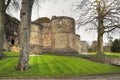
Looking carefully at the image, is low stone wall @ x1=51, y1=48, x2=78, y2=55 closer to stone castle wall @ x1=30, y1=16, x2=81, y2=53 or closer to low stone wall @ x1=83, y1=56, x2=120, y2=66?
stone castle wall @ x1=30, y1=16, x2=81, y2=53

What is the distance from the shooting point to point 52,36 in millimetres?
65688

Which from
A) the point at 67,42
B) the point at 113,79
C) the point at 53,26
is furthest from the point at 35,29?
the point at 113,79

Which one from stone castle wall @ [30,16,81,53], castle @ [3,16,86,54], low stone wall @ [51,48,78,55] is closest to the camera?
low stone wall @ [51,48,78,55]

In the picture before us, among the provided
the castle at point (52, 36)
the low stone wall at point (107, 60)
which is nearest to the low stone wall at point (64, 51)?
the castle at point (52, 36)

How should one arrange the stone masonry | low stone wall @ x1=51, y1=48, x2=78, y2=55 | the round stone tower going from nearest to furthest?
low stone wall @ x1=51, y1=48, x2=78, y2=55 → the stone masonry → the round stone tower

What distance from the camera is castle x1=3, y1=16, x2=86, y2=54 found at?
2411 inches

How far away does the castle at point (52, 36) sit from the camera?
61.2 metres

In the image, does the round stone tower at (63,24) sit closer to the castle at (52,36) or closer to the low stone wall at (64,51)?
the castle at (52,36)

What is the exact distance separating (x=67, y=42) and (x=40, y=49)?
24.9ft

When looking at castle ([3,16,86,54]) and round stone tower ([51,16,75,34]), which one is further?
round stone tower ([51,16,75,34])

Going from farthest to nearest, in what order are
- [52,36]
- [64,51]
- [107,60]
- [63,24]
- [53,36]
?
[52,36]
[53,36]
[63,24]
[64,51]
[107,60]

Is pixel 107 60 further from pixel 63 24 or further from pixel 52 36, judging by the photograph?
pixel 52 36

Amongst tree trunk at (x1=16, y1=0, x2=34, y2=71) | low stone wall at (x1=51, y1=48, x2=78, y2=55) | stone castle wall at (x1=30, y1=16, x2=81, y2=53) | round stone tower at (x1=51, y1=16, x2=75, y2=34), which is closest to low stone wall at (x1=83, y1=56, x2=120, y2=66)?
tree trunk at (x1=16, y1=0, x2=34, y2=71)

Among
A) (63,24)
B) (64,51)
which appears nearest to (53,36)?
(63,24)
